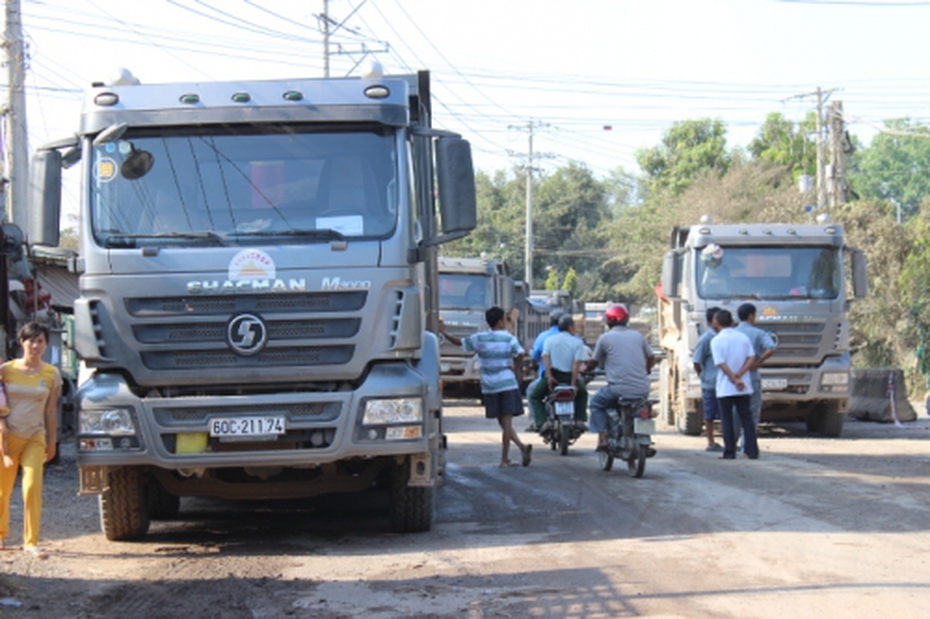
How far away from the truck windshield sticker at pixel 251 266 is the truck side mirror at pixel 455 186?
4.09 ft

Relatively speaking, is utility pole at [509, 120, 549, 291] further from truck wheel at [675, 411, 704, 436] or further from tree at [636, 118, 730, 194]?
truck wheel at [675, 411, 704, 436]

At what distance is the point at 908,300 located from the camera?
2547 centimetres

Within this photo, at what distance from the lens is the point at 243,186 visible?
824cm

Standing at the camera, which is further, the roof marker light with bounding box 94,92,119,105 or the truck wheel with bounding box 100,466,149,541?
the truck wheel with bounding box 100,466,149,541

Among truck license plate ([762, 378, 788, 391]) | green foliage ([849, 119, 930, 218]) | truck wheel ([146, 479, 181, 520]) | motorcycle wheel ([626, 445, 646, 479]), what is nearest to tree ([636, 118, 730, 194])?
green foliage ([849, 119, 930, 218])

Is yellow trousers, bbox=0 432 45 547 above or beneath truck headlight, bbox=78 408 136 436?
beneath

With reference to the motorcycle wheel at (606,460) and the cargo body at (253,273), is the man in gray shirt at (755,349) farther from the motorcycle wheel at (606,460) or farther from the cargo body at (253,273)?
the cargo body at (253,273)

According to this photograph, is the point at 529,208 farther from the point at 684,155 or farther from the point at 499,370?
the point at 499,370

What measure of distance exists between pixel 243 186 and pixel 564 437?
6834 millimetres

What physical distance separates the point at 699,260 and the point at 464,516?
8265 mm

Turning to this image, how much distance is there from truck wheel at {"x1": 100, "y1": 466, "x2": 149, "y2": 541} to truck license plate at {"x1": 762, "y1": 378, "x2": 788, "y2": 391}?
408 inches

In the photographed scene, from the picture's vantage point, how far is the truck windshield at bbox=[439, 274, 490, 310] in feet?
77.3

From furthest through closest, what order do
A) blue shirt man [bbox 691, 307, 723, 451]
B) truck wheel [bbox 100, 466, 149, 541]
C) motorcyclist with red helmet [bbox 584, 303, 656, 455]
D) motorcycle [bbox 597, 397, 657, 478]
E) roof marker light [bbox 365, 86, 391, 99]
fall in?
blue shirt man [bbox 691, 307, 723, 451], motorcyclist with red helmet [bbox 584, 303, 656, 455], motorcycle [bbox 597, 397, 657, 478], truck wheel [bbox 100, 466, 149, 541], roof marker light [bbox 365, 86, 391, 99]

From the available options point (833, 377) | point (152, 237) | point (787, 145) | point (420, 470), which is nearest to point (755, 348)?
point (833, 377)
